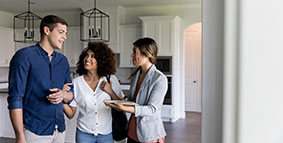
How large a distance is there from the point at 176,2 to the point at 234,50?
6650 millimetres

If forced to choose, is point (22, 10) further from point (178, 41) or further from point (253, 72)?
point (253, 72)

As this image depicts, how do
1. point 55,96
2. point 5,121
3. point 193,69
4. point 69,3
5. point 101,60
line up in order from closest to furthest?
point 55,96, point 101,60, point 5,121, point 69,3, point 193,69

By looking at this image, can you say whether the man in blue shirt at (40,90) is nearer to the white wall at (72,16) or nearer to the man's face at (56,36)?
the man's face at (56,36)

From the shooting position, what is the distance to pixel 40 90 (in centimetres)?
190

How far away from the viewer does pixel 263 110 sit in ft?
1.03

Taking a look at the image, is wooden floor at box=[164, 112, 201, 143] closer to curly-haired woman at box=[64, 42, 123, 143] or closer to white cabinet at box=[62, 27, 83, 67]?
curly-haired woman at box=[64, 42, 123, 143]

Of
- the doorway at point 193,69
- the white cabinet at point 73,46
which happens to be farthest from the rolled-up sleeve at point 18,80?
the doorway at point 193,69

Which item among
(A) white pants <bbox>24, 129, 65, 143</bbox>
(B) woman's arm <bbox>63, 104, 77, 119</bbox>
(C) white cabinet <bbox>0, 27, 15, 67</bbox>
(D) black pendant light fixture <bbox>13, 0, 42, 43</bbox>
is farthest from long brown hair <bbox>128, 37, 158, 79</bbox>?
(C) white cabinet <bbox>0, 27, 15, 67</bbox>

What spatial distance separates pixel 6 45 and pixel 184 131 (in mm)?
5900

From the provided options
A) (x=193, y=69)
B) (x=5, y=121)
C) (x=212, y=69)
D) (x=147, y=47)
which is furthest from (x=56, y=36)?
(x=193, y=69)

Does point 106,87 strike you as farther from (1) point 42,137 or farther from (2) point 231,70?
(2) point 231,70

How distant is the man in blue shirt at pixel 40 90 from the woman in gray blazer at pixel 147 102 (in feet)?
1.60

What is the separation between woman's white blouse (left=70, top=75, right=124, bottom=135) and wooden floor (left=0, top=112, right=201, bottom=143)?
2958 millimetres

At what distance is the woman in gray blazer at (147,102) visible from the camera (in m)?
1.85
